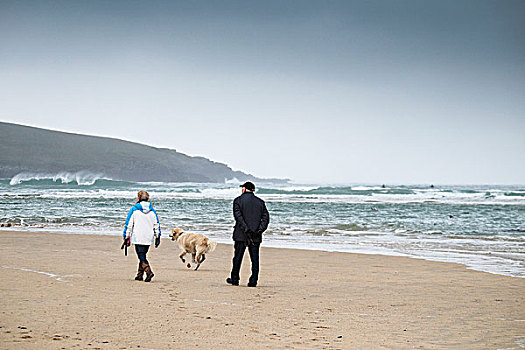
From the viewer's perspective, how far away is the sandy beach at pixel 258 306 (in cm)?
564

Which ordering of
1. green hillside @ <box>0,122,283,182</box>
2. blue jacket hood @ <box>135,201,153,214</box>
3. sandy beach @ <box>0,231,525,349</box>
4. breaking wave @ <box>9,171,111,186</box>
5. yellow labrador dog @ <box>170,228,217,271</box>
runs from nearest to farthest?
sandy beach @ <box>0,231,525,349</box> → blue jacket hood @ <box>135,201,153,214</box> → yellow labrador dog @ <box>170,228,217,271</box> → breaking wave @ <box>9,171,111,186</box> → green hillside @ <box>0,122,283,182</box>

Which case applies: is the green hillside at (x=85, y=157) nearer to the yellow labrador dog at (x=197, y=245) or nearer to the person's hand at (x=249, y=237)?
the yellow labrador dog at (x=197, y=245)

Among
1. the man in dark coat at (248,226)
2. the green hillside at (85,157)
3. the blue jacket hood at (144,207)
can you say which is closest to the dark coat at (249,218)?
the man in dark coat at (248,226)

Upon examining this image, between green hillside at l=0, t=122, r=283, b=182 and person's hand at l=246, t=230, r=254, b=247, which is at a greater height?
green hillside at l=0, t=122, r=283, b=182

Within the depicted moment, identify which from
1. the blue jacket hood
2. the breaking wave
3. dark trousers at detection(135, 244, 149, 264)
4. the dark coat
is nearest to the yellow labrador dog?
the dark coat

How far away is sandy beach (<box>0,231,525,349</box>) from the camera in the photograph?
5645mm

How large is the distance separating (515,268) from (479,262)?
1.08 meters

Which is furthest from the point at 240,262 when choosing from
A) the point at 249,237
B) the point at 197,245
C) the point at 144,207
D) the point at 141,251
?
the point at 197,245

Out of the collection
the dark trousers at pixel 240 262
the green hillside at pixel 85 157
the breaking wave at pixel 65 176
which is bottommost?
the dark trousers at pixel 240 262

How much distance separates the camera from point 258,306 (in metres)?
7.48

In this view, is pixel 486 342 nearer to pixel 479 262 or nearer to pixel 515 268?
pixel 515 268

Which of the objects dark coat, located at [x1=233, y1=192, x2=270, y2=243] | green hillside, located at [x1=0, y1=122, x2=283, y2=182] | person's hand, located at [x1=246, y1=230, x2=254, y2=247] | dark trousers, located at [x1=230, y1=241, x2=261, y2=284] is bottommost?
dark trousers, located at [x1=230, y1=241, x2=261, y2=284]

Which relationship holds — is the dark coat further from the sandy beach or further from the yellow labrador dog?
the yellow labrador dog

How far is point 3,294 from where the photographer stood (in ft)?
23.8
